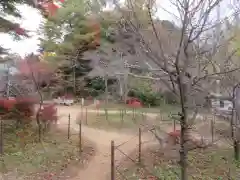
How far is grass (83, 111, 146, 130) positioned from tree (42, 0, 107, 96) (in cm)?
730

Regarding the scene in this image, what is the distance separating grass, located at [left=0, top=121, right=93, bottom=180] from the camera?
23.4ft

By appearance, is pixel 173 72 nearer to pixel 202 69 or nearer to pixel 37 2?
pixel 202 69

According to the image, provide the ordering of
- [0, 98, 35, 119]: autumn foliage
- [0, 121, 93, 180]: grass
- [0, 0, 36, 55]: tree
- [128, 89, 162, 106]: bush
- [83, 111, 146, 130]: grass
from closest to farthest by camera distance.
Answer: [0, 121, 93, 180]: grass < [0, 0, 36, 55]: tree < [0, 98, 35, 119]: autumn foliage < [83, 111, 146, 130]: grass < [128, 89, 162, 106]: bush

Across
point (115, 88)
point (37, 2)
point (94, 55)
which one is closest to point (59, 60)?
point (94, 55)

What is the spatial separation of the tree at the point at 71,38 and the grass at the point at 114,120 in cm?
730

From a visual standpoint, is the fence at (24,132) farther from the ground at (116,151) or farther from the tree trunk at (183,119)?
the tree trunk at (183,119)

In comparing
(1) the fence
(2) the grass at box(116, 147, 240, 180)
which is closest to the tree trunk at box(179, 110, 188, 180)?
(2) the grass at box(116, 147, 240, 180)

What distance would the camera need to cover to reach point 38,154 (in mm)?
8297

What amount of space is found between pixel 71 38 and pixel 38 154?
15.0 metres

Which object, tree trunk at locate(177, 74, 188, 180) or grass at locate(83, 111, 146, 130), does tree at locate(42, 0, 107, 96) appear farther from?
tree trunk at locate(177, 74, 188, 180)

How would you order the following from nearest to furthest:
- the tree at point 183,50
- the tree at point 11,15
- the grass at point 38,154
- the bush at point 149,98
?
the tree at point 183,50, the grass at point 38,154, the tree at point 11,15, the bush at point 149,98

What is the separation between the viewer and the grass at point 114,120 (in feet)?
43.6

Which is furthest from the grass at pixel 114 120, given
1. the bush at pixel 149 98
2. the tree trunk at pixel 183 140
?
the tree trunk at pixel 183 140

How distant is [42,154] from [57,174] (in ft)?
4.66
